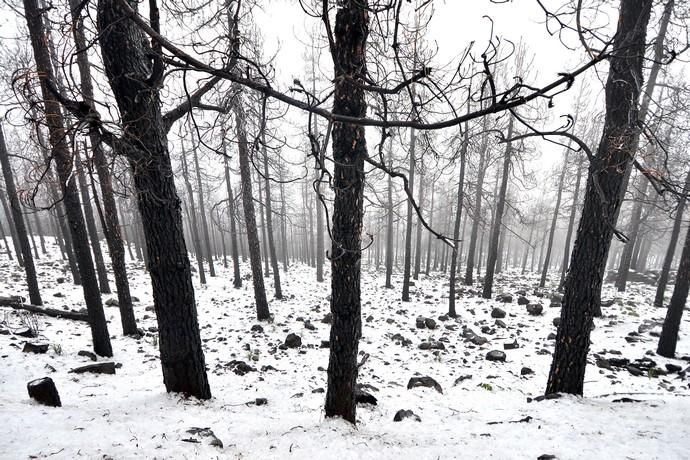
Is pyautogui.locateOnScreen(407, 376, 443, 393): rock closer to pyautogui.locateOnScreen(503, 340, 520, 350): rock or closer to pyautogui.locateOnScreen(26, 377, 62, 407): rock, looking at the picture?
pyautogui.locateOnScreen(503, 340, 520, 350): rock

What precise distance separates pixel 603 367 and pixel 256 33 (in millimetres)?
12743

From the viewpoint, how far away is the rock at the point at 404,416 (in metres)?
4.27

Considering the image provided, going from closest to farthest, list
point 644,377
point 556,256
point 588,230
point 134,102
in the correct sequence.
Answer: point 134,102, point 588,230, point 644,377, point 556,256

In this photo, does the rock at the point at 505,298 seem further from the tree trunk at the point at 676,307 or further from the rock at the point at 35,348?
the rock at the point at 35,348

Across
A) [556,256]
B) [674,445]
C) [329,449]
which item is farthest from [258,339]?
[556,256]

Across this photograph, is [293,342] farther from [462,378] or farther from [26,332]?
[26,332]

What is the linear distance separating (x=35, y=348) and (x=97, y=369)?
1.31 m

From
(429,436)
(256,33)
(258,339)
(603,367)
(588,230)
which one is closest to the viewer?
(429,436)

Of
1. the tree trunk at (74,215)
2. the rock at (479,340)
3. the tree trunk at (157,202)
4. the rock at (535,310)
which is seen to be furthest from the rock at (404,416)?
the rock at (535,310)

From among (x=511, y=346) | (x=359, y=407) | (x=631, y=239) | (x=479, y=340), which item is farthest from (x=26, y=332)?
(x=631, y=239)

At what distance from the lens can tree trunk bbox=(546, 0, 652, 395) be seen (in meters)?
3.78

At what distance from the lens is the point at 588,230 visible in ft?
13.8

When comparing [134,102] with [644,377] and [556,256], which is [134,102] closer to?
[644,377]

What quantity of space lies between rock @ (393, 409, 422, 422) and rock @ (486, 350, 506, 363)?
4176mm
